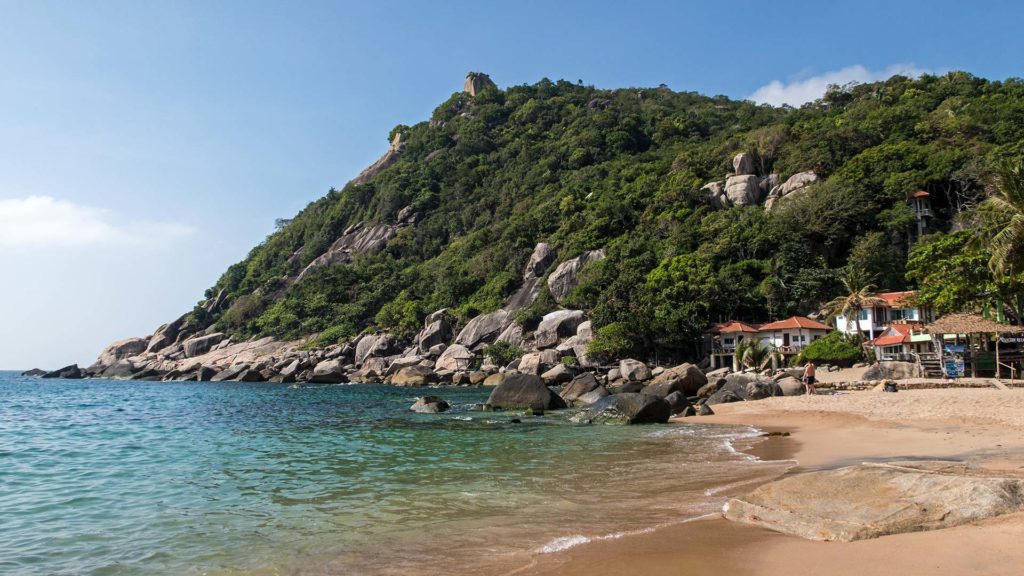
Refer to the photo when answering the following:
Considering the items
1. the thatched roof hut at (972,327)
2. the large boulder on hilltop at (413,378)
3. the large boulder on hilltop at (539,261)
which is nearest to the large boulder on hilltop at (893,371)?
the thatched roof hut at (972,327)

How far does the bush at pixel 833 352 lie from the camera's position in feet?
129

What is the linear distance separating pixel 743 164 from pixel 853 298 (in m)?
25.2

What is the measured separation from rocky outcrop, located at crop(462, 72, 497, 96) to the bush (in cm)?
10689

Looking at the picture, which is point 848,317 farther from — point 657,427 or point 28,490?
point 28,490

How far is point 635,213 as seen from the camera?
68812 mm

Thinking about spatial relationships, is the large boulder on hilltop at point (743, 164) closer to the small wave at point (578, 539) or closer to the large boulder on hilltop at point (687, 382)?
the large boulder on hilltop at point (687, 382)

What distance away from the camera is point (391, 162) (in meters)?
116

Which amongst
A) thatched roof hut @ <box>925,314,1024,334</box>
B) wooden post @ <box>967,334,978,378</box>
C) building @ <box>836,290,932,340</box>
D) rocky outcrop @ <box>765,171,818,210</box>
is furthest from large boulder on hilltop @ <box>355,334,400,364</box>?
wooden post @ <box>967,334,978,378</box>

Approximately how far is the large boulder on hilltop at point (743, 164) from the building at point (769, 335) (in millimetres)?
23233

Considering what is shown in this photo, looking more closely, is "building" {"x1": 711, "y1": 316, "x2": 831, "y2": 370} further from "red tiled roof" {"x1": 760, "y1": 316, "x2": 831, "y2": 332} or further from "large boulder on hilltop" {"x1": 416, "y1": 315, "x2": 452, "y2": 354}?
"large boulder on hilltop" {"x1": 416, "y1": 315, "x2": 452, "y2": 354}

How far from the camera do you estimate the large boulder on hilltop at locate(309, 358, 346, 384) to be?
55.1m

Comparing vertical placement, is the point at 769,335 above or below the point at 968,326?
below

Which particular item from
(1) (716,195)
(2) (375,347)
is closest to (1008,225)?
(1) (716,195)

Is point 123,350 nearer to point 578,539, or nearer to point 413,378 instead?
point 413,378
